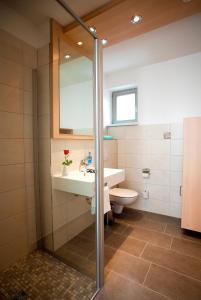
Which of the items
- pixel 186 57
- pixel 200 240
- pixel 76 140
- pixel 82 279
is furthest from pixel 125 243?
pixel 186 57

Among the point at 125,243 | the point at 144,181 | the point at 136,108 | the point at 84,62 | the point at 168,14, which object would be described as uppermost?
the point at 168,14

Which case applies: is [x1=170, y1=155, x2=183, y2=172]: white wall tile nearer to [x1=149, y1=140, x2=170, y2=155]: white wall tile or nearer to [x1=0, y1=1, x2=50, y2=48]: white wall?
[x1=149, y1=140, x2=170, y2=155]: white wall tile

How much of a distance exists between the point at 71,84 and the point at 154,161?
1.74 meters

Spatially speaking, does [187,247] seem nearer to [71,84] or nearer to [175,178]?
[175,178]

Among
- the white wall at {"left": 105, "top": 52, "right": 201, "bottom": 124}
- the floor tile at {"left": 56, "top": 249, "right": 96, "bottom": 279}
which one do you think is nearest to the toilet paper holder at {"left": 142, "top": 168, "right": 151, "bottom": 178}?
the white wall at {"left": 105, "top": 52, "right": 201, "bottom": 124}

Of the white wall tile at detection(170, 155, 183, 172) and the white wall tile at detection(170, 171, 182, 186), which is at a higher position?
the white wall tile at detection(170, 155, 183, 172)

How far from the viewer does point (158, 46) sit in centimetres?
214

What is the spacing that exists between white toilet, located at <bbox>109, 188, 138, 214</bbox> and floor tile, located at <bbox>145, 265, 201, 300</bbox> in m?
0.91

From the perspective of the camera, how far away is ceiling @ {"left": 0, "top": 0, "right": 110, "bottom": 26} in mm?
Answer: 1480

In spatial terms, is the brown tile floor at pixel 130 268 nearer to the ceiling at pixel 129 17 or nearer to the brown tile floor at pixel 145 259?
the brown tile floor at pixel 145 259

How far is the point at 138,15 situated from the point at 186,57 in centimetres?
123

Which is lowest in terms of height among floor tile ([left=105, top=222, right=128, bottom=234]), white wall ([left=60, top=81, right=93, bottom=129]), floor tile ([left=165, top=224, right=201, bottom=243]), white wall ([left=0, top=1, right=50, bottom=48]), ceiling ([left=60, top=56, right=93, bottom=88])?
floor tile ([left=105, top=222, right=128, bottom=234])

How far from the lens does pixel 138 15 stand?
1.52m

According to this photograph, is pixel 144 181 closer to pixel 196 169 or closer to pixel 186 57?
Answer: pixel 196 169
